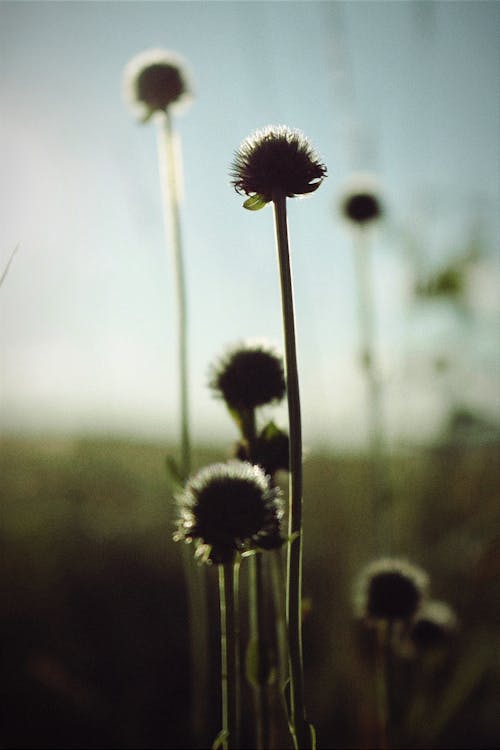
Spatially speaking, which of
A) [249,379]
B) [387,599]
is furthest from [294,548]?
[387,599]

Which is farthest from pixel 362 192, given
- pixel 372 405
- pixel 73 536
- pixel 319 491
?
pixel 73 536

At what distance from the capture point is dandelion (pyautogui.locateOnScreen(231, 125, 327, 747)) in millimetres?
816

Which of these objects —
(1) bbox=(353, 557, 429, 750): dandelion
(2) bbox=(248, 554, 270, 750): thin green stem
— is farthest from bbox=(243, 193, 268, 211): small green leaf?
(1) bbox=(353, 557, 429, 750): dandelion

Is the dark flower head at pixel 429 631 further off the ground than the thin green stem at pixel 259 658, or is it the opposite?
the thin green stem at pixel 259 658

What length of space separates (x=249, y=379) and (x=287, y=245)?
1.58ft

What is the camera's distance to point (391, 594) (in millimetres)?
1642

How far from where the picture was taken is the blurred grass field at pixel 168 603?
1.88 meters

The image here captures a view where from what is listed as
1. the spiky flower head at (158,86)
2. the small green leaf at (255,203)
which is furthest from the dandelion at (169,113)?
the small green leaf at (255,203)

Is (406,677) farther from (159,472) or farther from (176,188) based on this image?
(159,472)

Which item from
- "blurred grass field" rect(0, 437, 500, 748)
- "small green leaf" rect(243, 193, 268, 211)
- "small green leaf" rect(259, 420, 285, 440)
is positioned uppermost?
"small green leaf" rect(243, 193, 268, 211)

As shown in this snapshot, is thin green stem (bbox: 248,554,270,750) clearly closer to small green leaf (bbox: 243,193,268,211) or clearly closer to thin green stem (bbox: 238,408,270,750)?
thin green stem (bbox: 238,408,270,750)

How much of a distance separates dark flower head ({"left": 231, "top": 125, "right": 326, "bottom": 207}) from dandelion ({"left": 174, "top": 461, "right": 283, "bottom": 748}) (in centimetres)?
49

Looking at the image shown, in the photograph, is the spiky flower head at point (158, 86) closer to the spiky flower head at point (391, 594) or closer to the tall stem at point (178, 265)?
the tall stem at point (178, 265)

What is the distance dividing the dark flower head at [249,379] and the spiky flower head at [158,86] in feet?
3.80
